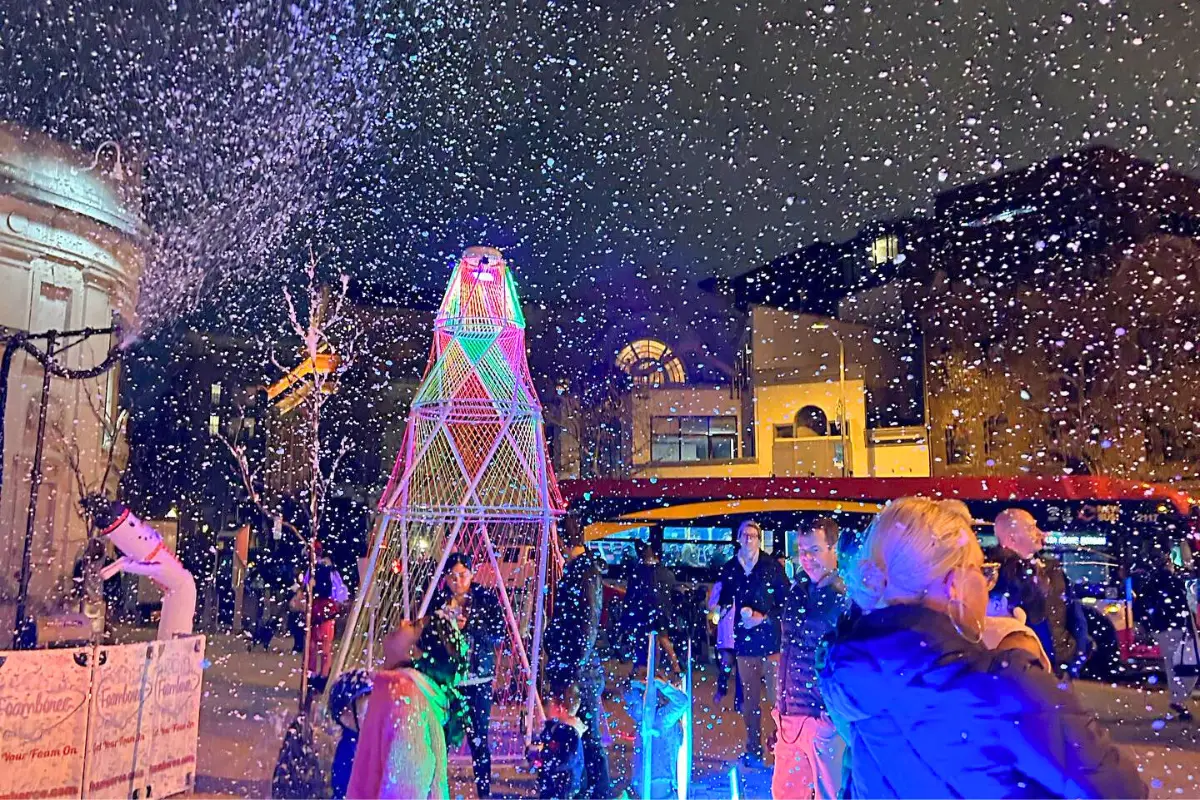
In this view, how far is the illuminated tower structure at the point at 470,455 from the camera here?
714 cm

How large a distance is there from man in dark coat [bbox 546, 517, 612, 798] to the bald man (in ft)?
8.27

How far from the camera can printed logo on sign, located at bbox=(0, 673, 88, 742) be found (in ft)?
15.7

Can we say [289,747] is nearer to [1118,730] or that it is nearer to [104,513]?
[1118,730]

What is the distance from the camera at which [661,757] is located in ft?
20.8

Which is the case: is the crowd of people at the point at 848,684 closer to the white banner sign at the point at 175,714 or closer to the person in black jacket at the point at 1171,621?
the white banner sign at the point at 175,714

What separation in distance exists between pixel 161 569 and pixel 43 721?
2.56 metres

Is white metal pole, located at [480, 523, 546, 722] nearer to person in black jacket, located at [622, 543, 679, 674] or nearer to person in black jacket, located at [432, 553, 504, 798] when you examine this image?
person in black jacket, located at [432, 553, 504, 798]

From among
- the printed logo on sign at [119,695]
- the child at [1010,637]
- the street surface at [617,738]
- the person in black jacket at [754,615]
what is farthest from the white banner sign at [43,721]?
the child at [1010,637]

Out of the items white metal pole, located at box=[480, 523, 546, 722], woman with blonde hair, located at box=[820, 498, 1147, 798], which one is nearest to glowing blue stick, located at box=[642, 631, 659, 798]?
white metal pole, located at box=[480, 523, 546, 722]

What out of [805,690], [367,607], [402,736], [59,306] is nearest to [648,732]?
[805,690]

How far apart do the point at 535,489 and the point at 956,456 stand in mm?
25287

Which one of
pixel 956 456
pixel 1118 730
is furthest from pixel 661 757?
pixel 956 456

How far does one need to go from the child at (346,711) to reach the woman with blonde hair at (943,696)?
234 centimetres

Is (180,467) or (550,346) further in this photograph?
(550,346)
